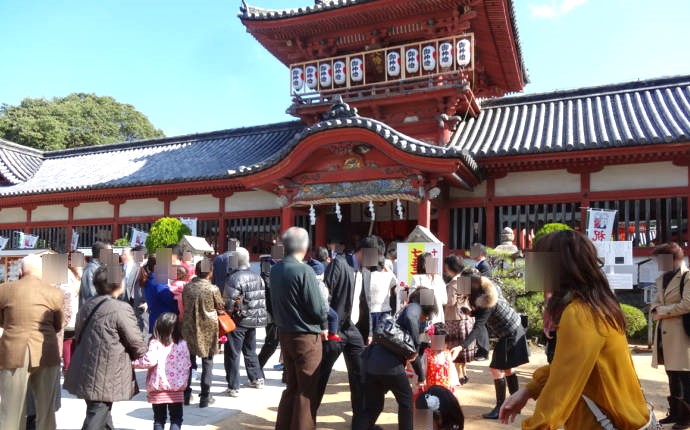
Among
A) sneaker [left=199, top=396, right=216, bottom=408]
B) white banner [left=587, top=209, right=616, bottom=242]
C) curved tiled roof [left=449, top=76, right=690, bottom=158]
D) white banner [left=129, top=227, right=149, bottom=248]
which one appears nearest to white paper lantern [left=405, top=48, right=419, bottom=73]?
curved tiled roof [left=449, top=76, right=690, bottom=158]

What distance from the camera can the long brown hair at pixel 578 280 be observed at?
86.2 inches

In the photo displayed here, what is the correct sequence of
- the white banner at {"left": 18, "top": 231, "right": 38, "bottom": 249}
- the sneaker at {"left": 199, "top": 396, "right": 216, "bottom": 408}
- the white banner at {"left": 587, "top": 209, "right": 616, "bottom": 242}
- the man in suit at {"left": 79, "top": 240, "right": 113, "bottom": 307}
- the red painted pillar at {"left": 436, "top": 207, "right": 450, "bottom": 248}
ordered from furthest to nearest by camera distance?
the white banner at {"left": 18, "top": 231, "right": 38, "bottom": 249}
the red painted pillar at {"left": 436, "top": 207, "right": 450, "bottom": 248}
the white banner at {"left": 587, "top": 209, "right": 616, "bottom": 242}
the man in suit at {"left": 79, "top": 240, "right": 113, "bottom": 307}
the sneaker at {"left": 199, "top": 396, "right": 216, "bottom": 408}

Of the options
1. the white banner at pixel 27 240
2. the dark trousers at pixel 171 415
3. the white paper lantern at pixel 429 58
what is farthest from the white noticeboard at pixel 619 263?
the white banner at pixel 27 240

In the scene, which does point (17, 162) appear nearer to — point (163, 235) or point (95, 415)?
point (163, 235)

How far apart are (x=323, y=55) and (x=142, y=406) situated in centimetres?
1059

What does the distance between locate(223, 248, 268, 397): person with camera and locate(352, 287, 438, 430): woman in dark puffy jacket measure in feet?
8.24

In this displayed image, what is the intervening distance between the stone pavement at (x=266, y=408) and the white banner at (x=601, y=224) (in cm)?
352

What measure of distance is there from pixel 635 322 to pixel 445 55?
23.1ft

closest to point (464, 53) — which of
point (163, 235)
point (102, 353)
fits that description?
point (163, 235)

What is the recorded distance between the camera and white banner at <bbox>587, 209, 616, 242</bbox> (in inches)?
415

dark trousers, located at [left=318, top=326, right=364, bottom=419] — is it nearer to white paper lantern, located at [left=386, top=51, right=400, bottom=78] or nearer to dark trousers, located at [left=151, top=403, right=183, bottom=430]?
dark trousers, located at [left=151, top=403, right=183, bottom=430]

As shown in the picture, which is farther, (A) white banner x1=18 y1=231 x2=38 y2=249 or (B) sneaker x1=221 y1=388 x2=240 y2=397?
(A) white banner x1=18 y1=231 x2=38 y2=249

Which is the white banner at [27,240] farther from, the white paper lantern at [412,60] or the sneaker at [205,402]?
the sneaker at [205,402]

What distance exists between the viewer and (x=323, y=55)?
14430mm
